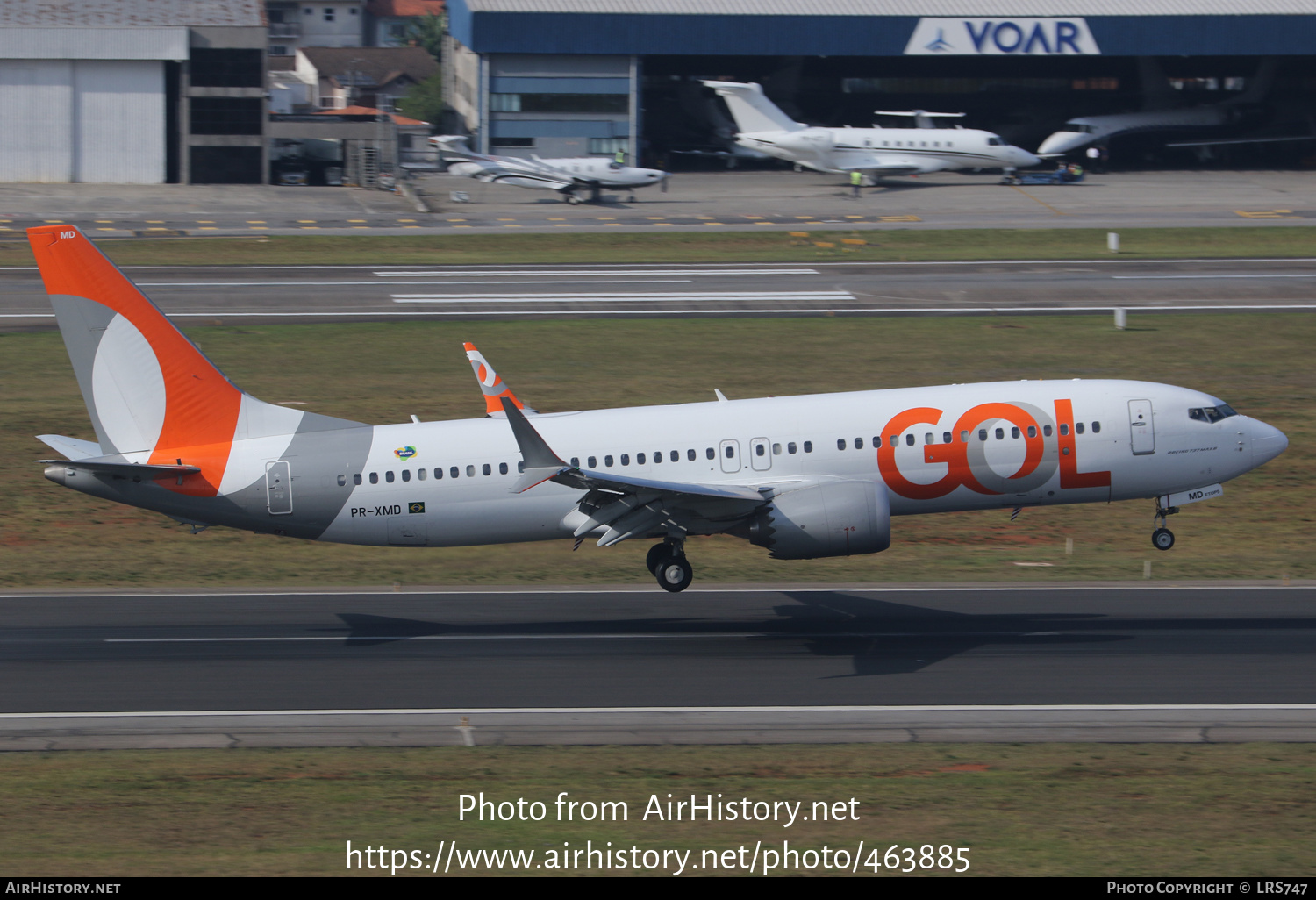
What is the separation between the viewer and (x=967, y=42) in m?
126

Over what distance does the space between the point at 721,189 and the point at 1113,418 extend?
86.1m

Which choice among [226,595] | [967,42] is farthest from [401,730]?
[967,42]

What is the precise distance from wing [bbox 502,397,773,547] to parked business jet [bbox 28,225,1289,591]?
0.06 m

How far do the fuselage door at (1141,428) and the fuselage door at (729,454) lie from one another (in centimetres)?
928

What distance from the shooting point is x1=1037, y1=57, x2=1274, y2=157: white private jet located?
414 ft

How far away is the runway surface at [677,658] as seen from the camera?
26484mm

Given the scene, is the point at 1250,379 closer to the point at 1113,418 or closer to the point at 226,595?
the point at 1113,418

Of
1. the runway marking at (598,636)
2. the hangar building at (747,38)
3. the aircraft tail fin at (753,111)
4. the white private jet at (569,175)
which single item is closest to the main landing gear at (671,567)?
the runway marking at (598,636)

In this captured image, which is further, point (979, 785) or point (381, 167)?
point (381, 167)

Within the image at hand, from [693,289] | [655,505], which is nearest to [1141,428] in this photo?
[655,505]

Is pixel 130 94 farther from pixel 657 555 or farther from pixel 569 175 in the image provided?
pixel 657 555

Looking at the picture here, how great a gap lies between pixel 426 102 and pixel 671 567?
489 ft

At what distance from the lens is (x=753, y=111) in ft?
388

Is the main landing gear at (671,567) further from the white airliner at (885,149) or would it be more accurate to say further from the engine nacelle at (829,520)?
the white airliner at (885,149)
